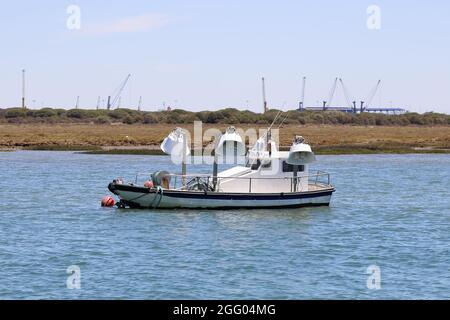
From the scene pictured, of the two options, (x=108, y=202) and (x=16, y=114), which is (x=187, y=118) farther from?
(x=108, y=202)

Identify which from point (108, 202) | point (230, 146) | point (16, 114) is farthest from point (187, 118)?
point (230, 146)

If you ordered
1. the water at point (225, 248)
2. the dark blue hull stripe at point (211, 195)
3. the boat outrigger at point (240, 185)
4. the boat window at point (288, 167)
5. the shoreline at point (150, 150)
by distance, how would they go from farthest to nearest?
1. the shoreline at point (150, 150)
2. the boat window at point (288, 167)
3. the boat outrigger at point (240, 185)
4. the dark blue hull stripe at point (211, 195)
5. the water at point (225, 248)

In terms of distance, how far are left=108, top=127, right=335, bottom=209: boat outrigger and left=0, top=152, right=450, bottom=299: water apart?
2.32ft

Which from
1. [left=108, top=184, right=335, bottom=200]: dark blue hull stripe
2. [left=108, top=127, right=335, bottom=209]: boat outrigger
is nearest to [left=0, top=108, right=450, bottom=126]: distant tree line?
[left=108, top=127, right=335, bottom=209]: boat outrigger

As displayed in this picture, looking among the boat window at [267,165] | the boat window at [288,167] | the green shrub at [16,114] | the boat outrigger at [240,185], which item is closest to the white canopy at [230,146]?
the boat outrigger at [240,185]

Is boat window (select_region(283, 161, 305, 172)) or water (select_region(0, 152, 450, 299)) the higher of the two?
boat window (select_region(283, 161, 305, 172))

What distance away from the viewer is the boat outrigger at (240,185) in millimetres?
47344

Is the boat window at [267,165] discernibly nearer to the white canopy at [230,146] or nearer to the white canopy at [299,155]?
the white canopy at [299,155]

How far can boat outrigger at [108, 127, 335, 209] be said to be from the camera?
4734 centimetres

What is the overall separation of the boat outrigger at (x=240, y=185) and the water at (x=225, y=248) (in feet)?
2.32

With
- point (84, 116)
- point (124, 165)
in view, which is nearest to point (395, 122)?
point (84, 116)

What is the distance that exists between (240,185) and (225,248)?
34.4ft

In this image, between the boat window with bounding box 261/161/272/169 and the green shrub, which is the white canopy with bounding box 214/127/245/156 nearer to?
the boat window with bounding box 261/161/272/169
